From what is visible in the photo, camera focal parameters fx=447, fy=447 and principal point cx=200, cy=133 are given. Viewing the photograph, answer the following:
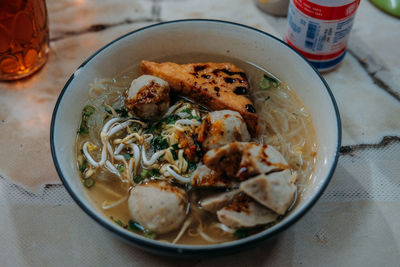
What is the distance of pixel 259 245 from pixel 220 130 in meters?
0.51

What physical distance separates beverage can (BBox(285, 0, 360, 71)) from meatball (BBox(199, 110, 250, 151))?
80 centimetres

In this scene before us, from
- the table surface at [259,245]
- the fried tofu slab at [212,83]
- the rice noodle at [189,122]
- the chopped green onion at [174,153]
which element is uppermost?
the fried tofu slab at [212,83]

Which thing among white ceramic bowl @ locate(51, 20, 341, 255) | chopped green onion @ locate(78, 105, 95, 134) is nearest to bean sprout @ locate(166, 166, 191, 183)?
white ceramic bowl @ locate(51, 20, 341, 255)

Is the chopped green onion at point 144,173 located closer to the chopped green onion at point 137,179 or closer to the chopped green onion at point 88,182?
the chopped green onion at point 137,179

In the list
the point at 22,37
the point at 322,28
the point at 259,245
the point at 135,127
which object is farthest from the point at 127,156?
the point at 322,28

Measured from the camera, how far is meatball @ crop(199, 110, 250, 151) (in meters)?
1.94

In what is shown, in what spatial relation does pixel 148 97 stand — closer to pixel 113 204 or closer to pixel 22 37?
pixel 113 204

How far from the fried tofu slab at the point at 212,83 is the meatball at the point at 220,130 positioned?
190 millimetres

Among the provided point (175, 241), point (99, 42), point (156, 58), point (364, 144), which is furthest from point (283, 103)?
point (99, 42)

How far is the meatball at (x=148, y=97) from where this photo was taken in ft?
6.99

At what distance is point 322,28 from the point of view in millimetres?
2424

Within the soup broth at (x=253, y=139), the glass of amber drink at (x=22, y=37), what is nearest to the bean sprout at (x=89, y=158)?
the soup broth at (x=253, y=139)

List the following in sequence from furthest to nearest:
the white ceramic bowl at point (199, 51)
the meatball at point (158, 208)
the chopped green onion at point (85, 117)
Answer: the chopped green onion at point (85, 117) → the meatball at point (158, 208) → the white ceramic bowl at point (199, 51)

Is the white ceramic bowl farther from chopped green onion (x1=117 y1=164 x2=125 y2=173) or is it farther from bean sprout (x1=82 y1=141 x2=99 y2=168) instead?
chopped green onion (x1=117 y1=164 x2=125 y2=173)
